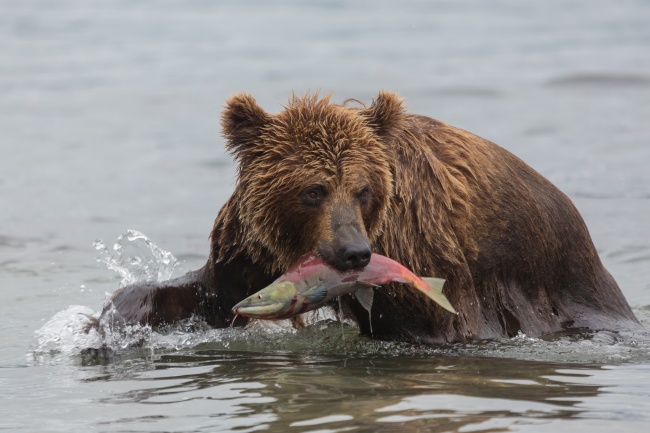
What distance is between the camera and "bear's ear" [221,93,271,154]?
6730 millimetres

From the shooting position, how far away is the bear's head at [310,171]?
6.53 m

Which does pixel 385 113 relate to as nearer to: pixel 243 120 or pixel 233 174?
pixel 243 120

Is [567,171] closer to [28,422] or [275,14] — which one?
[28,422]

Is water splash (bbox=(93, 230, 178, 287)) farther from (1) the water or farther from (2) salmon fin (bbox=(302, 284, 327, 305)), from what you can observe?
(2) salmon fin (bbox=(302, 284, 327, 305))

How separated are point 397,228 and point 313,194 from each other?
61 centimetres

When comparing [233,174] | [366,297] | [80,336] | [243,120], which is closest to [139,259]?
[80,336]

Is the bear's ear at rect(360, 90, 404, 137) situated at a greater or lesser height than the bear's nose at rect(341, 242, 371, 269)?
greater

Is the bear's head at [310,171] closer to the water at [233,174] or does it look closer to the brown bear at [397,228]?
the brown bear at [397,228]

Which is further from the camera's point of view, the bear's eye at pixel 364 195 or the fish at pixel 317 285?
the bear's eye at pixel 364 195

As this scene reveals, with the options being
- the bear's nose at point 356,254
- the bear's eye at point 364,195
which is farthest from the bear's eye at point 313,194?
the bear's nose at point 356,254

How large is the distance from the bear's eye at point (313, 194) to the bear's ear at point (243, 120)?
1.47 feet

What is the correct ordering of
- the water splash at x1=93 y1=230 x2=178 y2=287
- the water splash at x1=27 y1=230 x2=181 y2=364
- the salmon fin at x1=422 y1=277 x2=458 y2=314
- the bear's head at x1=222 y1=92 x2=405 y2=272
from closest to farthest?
the salmon fin at x1=422 y1=277 x2=458 y2=314, the bear's head at x1=222 y1=92 x2=405 y2=272, the water splash at x1=27 y1=230 x2=181 y2=364, the water splash at x1=93 y1=230 x2=178 y2=287

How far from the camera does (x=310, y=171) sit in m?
6.55

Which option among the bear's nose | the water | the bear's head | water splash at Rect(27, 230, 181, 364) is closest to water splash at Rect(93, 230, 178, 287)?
the water
